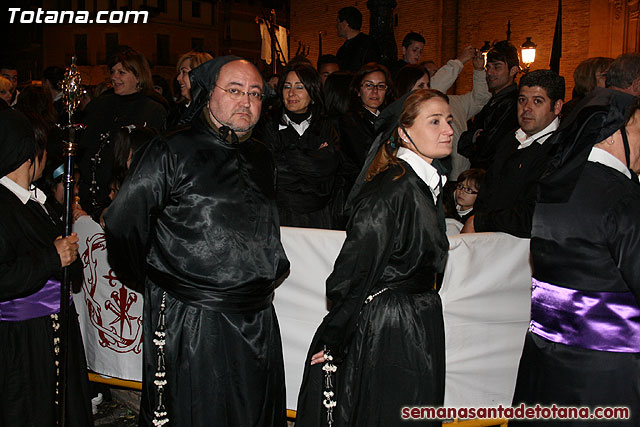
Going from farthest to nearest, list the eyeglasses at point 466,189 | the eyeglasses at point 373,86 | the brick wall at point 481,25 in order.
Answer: the brick wall at point 481,25 → the eyeglasses at point 373,86 → the eyeglasses at point 466,189

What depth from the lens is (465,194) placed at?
6.20m

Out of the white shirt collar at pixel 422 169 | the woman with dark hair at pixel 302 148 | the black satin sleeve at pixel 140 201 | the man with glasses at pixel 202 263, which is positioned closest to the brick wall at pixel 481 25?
the woman with dark hair at pixel 302 148

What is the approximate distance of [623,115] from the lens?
3328 mm

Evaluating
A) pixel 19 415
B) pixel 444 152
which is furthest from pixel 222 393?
pixel 444 152

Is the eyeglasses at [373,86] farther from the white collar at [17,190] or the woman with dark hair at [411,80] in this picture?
the white collar at [17,190]

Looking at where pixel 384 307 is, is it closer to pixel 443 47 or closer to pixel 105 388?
pixel 105 388

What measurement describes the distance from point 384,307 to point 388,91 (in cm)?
344

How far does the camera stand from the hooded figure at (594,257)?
3.22 metres

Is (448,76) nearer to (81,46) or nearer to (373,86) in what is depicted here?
(373,86)

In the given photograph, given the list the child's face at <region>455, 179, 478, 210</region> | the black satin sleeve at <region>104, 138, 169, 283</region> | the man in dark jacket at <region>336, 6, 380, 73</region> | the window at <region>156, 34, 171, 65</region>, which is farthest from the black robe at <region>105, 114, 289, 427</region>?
the window at <region>156, 34, 171, 65</region>

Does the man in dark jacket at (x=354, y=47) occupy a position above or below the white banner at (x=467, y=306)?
above

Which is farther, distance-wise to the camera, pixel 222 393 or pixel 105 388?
pixel 105 388

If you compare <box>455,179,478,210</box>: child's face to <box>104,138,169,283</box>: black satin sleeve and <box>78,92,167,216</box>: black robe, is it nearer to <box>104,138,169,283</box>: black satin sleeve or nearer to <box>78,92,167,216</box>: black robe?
<box>78,92,167,216</box>: black robe

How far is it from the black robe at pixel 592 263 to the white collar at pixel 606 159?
0.04 m
